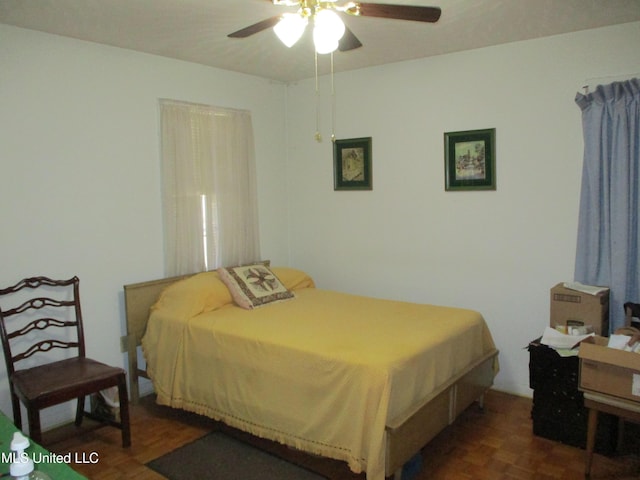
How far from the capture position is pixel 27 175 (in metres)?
3.11

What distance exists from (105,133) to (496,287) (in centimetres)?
302

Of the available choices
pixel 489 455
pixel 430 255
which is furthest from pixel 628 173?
pixel 489 455

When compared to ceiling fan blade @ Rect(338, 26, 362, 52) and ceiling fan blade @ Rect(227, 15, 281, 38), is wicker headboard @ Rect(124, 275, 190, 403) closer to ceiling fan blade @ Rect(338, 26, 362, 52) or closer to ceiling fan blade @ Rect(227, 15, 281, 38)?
ceiling fan blade @ Rect(227, 15, 281, 38)

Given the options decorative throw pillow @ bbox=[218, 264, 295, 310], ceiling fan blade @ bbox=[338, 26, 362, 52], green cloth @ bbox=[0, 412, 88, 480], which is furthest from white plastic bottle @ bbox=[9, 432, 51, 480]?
decorative throw pillow @ bbox=[218, 264, 295, 310]

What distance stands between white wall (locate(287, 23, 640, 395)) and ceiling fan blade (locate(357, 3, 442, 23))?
5.27 feet

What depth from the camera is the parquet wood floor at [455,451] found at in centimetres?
271

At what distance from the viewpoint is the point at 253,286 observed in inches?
147

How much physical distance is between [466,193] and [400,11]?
1.94m

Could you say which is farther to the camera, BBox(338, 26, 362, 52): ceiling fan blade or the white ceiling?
the white ceiling

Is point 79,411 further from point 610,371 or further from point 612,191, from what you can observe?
point 612,191

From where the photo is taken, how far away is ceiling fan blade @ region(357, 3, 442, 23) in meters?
2.15

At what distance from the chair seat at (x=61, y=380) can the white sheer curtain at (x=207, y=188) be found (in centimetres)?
106

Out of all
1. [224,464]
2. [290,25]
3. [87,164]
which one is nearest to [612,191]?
[290,25]

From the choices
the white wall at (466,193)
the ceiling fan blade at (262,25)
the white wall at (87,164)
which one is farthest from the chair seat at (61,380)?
the white wall at (466,193)
